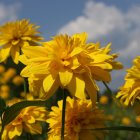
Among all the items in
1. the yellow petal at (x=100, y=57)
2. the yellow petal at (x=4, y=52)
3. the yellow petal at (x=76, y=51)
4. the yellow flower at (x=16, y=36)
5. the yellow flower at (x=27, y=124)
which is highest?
the yellow flower at (x=16, y=36)

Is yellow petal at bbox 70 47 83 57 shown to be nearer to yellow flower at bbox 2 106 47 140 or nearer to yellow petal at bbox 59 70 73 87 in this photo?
yellow petal at bbox 59 70 73 87

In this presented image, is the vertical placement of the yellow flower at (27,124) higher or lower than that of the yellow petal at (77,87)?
lower

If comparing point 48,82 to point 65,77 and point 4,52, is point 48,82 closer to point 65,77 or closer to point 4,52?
point 65,77

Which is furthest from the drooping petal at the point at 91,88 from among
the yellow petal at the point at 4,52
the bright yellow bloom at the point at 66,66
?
the yellow petal at the point at 4,52

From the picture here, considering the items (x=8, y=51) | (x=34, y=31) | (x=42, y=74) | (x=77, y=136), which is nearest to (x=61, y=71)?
(x=42, y=74)

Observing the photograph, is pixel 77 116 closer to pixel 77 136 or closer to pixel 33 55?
pixel 77 136

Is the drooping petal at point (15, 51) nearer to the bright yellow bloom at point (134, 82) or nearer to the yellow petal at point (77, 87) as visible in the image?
the bright yellow bloom at point (134, 82)

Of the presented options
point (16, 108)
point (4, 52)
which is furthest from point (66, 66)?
point (4, 52)
